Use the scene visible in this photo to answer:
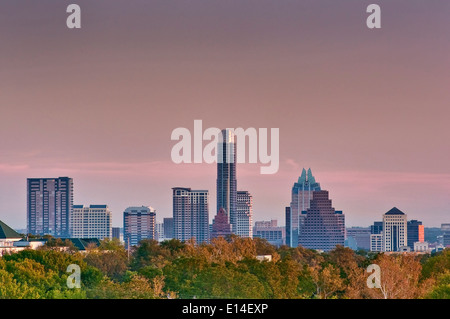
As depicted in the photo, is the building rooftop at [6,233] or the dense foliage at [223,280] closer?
the dense foliage at [223,280]

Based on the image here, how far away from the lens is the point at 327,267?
90.5 m

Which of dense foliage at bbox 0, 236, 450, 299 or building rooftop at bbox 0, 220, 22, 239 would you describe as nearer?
dense foliage at bbox 0, 236, 450, 299

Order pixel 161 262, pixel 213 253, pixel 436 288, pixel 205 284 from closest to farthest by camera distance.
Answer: pixel 436 288 < pixel 205 284 < pixel 213 253 < pixel 161 262

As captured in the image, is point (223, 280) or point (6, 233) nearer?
point (223, 280)
